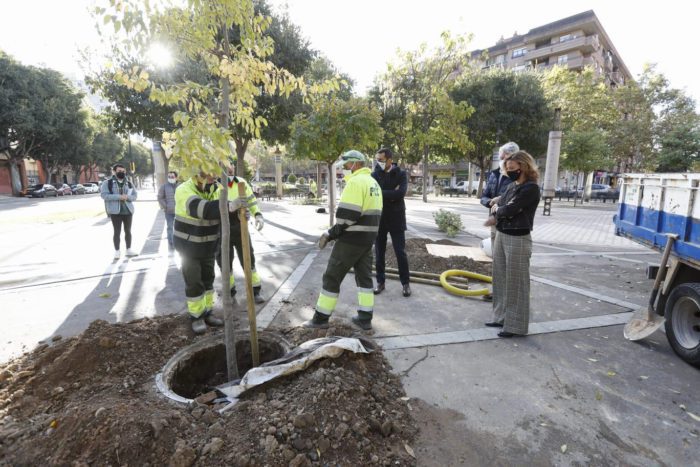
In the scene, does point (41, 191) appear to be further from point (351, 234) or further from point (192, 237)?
point (351, 234)

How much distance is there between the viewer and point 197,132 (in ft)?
7.39

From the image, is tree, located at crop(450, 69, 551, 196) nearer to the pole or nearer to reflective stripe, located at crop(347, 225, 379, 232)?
reflective stripe, located at crop(347, 225, 379, 232)

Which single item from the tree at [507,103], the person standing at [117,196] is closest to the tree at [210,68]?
the person standing at [117,196]

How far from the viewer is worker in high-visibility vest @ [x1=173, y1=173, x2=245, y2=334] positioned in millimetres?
3467

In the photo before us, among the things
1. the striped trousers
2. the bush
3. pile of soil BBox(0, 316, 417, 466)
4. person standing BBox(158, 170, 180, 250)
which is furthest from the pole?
the bush

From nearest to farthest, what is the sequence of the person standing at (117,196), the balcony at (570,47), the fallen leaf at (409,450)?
1. the fallen leaf at (409,450)
2. the person standing at (117,196)
3. the balcony at (570,47)

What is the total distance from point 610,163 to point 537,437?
29.5 meters

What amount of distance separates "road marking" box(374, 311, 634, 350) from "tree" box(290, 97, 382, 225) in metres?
5.62

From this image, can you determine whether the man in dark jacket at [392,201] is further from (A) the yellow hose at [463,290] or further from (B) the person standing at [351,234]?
(B) the person standing at [351,234]

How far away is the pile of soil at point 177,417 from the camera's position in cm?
190

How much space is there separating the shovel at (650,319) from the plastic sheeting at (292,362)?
9.41 feet

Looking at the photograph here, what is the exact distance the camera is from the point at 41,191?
103 ft

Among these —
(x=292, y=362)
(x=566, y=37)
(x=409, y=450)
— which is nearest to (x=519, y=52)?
(x=566, y=37)

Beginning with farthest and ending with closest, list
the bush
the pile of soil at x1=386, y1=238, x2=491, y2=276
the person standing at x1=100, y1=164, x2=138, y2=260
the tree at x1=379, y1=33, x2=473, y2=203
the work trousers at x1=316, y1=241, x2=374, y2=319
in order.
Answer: the tree at x1=379, y1=33, x2=473, y2=203, the bush, the person standing at x1=100, y1=164, x2=138, y2=260, the pile of soil at x1=386, y1=238, x2=491, y2=276, the work trousers at x1=316, y1=241, x2=374, y2=319
